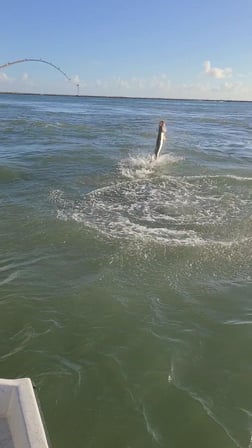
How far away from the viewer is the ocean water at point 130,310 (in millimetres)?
4863

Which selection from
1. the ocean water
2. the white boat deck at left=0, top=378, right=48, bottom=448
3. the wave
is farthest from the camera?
the wave

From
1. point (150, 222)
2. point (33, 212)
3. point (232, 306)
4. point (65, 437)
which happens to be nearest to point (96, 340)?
point (65, 437)

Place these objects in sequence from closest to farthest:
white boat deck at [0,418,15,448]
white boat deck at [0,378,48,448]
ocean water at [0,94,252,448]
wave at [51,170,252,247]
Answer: white boat deck at [0,378,48,448] < white boat deck at [0,418,15,448] < ocean water at [0,94,252,448] < wave at [51,170,252,247]

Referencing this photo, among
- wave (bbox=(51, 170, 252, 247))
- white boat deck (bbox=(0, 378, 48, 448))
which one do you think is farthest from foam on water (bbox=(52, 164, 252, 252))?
white boat deck (bbox=(0, 378, 48, 448))

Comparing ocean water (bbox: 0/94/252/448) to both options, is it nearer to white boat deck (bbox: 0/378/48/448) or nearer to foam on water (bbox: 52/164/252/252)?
foam on water (bbox: 52/164/252/252)

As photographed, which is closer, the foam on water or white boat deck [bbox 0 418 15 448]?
white boat deck [bbox 0 418 15 448]

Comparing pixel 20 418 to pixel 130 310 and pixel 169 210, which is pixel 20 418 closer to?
pixel 130 310

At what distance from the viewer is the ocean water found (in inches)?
191

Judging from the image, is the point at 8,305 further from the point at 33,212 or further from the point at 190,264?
the point at 33,212

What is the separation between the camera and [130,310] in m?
6.71

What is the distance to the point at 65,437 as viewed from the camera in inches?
179

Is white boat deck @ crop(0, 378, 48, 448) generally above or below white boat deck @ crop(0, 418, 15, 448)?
above

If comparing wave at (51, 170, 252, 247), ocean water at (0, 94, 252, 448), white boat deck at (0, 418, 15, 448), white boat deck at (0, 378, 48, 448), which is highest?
white boat deck at (0, 378, 48, 448)

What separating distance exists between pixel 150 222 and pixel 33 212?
2.79 m
